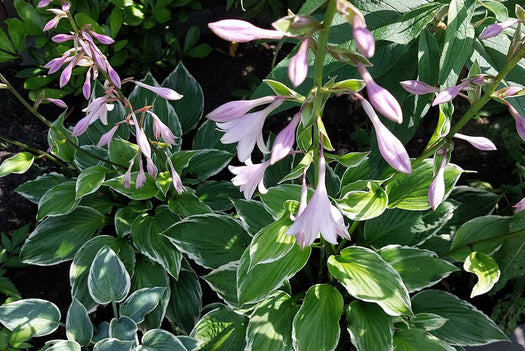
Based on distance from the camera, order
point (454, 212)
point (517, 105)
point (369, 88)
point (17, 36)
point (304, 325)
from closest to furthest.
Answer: point (369, 88), point (517, 105), point (304, 325), point (454, 212), point (17, 36)

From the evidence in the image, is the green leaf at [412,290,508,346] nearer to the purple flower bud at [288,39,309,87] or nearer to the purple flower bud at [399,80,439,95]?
the purple flower bud at [399,80,439,95]

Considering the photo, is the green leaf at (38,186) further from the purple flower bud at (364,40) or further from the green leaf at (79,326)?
the purple flower bud at (364,40)

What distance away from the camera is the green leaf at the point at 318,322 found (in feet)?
5.37

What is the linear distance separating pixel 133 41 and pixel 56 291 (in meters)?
1.32

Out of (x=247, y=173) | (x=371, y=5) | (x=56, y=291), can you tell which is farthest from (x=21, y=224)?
(x=371, y=5)

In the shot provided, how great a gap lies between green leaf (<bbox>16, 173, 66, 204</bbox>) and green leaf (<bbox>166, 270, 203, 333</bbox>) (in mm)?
742

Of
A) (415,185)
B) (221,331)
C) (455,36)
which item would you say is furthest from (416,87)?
(221,331)

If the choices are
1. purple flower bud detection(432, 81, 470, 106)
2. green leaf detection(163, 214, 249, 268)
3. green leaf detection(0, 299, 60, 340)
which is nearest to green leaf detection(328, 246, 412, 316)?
green leaf detection(163, 214, 249, 268)

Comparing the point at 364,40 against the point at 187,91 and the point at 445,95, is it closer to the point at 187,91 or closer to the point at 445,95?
the point at 445,95

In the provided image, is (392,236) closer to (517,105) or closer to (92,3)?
(517,105)

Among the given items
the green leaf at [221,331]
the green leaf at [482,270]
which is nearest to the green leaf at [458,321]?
the green leaf at [482,270]

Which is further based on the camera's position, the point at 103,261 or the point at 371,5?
the point at 103,261

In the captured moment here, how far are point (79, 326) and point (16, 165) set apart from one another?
69cm

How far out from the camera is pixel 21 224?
8.05ft
